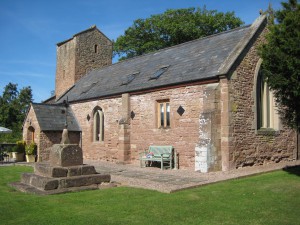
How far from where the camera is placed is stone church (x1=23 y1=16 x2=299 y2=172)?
14.0 metres

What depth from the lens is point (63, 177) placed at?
9.95m

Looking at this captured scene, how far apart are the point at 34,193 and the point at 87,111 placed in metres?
13.3

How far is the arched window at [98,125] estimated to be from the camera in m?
21.2

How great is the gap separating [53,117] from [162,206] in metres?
16.9

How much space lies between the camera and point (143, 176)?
41.8 ft

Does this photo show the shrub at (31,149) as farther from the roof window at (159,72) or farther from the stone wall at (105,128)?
the roof window at (159,72)

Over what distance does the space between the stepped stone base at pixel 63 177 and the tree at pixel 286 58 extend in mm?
6551

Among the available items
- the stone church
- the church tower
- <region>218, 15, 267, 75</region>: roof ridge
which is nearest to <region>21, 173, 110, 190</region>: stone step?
the stone church

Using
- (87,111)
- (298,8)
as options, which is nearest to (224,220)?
(298,8)

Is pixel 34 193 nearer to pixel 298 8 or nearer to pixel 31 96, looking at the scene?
pixel 298 8

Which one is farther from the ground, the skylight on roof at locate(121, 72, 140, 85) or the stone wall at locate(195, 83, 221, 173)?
the skylight on roof at locate(121, 72, 140, 85)

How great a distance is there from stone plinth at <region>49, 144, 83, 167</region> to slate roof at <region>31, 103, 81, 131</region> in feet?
36.4

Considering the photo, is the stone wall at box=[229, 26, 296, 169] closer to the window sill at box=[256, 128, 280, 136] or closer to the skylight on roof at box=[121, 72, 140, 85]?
the window sill at box=[256, 128, 280, 136]

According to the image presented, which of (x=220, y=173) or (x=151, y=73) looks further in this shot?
(x=151, y=73)
